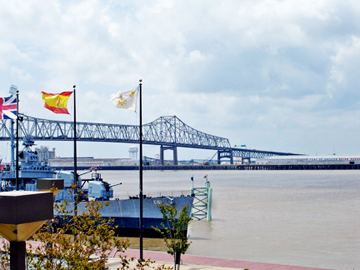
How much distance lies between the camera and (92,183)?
37.7 metres

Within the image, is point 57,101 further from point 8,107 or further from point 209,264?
point 209,264

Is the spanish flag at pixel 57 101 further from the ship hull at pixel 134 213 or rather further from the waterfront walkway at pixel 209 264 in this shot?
the ship hull at pixel 134 213

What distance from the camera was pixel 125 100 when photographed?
22.1 m

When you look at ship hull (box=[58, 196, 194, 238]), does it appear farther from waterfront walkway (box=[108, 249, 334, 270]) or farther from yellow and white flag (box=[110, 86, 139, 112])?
yellow and white flag (box=[110, 86, 139, 112])

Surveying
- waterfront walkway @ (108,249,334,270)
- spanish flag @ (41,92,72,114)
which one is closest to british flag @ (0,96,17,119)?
spanish flag @ (41,92,72,114)

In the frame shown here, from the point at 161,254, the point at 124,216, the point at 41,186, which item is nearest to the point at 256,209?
the point at 124,216

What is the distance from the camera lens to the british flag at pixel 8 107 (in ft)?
95.6

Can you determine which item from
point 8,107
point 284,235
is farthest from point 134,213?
point 8,107

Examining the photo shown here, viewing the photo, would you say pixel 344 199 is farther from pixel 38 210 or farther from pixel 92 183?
pixel 38 210

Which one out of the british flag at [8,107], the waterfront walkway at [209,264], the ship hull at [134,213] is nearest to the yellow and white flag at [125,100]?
the waterfront walkway at [209,264]

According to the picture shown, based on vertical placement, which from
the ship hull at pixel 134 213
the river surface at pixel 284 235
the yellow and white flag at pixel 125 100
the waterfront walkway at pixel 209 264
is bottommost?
the river surface at pixel 284 235

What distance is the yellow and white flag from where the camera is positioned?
21969mm

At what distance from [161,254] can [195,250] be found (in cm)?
524

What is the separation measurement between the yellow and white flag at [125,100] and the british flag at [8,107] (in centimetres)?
981
